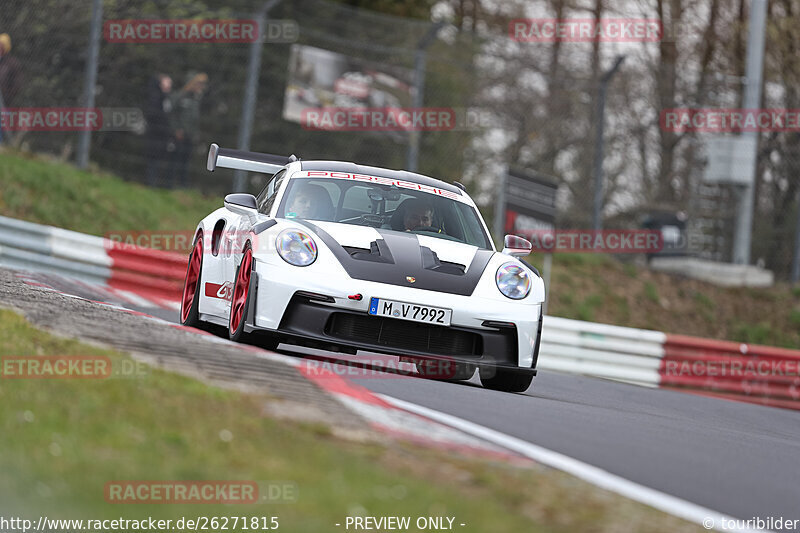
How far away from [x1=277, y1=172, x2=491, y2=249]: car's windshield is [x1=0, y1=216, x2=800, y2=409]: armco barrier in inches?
189

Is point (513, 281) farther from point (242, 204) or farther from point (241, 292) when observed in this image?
point (242, 204)

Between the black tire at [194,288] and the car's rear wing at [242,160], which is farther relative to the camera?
the car's rear wing at [242,160]

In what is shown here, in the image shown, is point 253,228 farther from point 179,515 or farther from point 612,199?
point 612,199

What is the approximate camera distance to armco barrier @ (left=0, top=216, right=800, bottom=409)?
1379cm

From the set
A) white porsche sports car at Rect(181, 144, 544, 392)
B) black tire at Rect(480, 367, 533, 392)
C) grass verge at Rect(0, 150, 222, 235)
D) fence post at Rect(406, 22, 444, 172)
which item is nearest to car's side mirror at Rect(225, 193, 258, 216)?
white porsche sports car at Rect(181, 144, 544, 392)

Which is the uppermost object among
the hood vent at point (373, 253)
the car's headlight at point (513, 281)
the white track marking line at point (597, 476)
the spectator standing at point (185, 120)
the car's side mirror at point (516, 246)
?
the spectator standing at point (185, 120)

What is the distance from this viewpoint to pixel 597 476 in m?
4.71

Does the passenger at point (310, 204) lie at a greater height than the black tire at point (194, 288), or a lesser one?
greater

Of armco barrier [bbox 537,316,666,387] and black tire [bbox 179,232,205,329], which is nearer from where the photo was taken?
black tire [bbox 179,232,205,329]

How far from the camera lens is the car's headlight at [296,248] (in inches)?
298

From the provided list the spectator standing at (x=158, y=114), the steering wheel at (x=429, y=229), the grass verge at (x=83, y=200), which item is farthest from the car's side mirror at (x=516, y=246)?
the spectator standing at (x=158, y=114)

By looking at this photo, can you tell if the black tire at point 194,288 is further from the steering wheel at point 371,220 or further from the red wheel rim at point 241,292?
the steering wheel at point 371,220

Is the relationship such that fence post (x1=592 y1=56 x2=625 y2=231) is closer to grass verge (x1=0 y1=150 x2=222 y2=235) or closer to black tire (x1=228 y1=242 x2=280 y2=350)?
grass verge (x1=0 y1=150 x2=222 y2=235)

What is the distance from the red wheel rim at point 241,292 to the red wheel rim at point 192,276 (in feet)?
4.68
